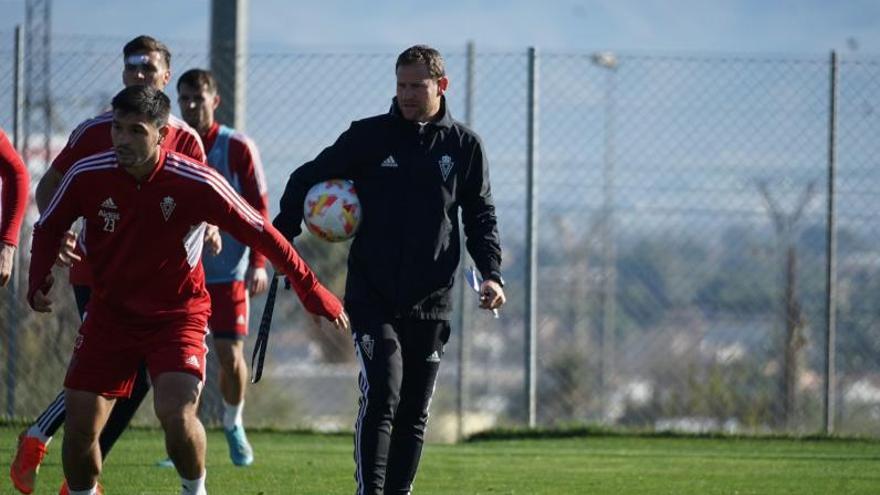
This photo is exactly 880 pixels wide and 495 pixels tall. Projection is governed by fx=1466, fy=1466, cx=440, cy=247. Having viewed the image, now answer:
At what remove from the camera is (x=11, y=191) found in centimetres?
670

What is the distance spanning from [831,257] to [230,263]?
4965mm

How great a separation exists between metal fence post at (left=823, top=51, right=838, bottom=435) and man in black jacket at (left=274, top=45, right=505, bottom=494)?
5.61 meters

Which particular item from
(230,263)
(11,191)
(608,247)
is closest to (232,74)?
(230,263)

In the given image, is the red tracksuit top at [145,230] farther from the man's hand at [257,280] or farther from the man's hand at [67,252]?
the man's hand at [257,280]

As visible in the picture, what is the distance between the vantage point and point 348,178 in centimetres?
602

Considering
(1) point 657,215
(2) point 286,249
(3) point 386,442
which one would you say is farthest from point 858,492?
(1) point 657,215

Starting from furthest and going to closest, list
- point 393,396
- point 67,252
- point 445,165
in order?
point 67,252
point 445,165
point 393,396

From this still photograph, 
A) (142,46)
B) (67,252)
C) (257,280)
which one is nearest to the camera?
(67,252)

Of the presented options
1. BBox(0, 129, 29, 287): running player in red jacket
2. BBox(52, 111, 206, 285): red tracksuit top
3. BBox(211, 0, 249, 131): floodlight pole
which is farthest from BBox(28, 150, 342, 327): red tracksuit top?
BBox(211, 0, 249, 131): floodlight pole

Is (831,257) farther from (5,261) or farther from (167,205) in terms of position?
(167,205)

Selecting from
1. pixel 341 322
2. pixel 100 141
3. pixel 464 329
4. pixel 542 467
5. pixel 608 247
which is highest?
pixel 100 141

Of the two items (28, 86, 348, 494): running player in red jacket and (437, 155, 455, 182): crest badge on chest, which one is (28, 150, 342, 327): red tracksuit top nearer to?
(28, 86, 348, 494): running player in red jacket

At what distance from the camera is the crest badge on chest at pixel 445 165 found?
6008 millimetres

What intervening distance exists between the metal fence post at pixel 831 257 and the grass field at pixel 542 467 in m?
0.77
